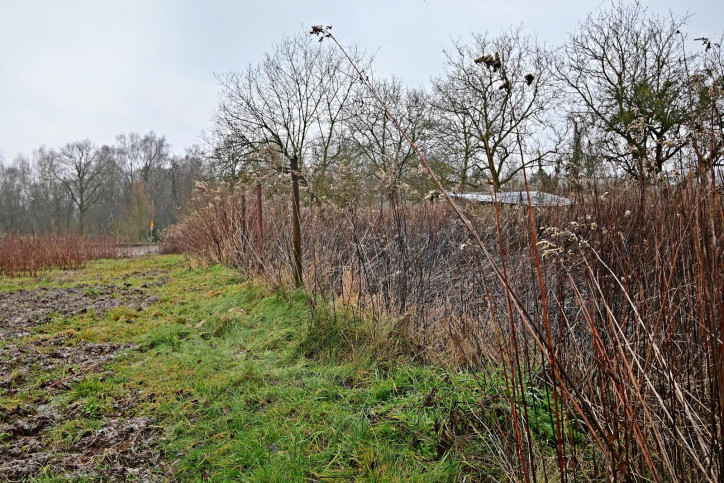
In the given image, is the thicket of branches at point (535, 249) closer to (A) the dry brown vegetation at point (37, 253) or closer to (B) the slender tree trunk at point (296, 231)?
(B) the slender tree trunk at point (296, 231)

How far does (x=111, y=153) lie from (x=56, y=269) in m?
41.1

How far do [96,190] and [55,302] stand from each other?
131 feet

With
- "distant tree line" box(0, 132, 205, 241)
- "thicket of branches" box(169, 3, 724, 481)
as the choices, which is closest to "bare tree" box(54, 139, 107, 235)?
"distant tree line" box(0, 132, 205, 241)

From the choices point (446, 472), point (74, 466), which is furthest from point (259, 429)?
point (446, 472)

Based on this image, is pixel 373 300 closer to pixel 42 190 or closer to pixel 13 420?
pixel 13 420

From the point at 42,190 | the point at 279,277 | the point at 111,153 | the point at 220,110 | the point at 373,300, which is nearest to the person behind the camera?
the point at 373,300

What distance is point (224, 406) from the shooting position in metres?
2.92

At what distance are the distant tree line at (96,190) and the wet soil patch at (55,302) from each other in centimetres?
2711

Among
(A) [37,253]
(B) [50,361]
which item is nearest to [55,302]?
(B) [50,361]

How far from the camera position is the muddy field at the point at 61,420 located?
2.30m

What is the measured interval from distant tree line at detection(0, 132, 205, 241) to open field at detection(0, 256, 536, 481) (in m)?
31.9

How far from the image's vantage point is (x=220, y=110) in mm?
17609

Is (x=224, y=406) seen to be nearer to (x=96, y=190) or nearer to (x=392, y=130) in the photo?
(x=392, y=130)

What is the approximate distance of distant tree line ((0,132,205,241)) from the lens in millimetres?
38438
